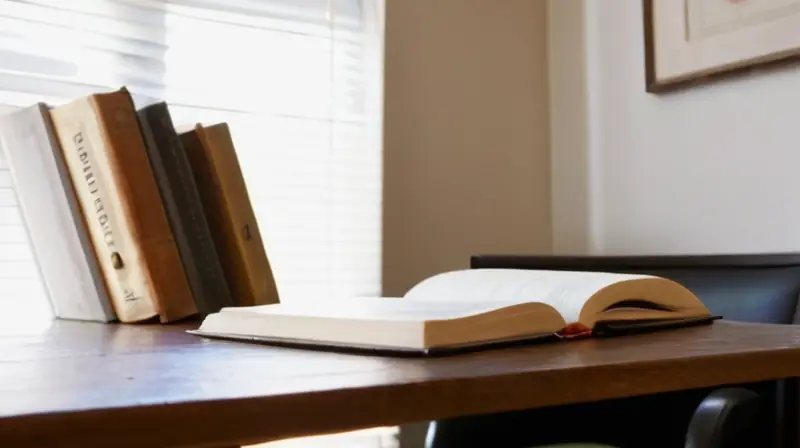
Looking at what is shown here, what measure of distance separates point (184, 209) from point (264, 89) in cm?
42

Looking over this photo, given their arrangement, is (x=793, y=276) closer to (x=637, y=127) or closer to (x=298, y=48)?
(x=637, y=127)

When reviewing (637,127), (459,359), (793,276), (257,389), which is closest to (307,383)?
(257,389)

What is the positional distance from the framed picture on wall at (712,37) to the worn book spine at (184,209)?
831mm

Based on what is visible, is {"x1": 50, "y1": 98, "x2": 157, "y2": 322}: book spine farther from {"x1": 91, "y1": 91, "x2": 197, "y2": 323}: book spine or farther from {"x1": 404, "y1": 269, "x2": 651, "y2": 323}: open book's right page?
{"x1": 404, "y1": 269, "x2": 651, "y2": 323}: open book's right page

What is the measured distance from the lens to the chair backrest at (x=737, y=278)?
Answer: 102 cm

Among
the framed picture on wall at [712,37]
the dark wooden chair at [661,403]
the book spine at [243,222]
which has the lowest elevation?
the dark wooden chair at [661,403]

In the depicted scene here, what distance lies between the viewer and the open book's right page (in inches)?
30.9

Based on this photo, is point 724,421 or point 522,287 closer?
point 724,421

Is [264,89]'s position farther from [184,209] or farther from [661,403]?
[661,403]

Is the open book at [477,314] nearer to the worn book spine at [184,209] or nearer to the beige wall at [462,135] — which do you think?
the worn book spine at [184,209]

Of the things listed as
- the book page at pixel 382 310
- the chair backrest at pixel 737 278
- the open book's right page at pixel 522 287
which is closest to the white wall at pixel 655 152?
the chair backrest at pixel 737 278

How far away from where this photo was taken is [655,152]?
1460 millimetres

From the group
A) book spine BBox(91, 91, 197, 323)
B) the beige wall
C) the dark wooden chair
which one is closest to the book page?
book spine BBox(91, 91, 197, 323)

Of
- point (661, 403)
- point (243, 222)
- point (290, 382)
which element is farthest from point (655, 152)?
point (290, 382)
